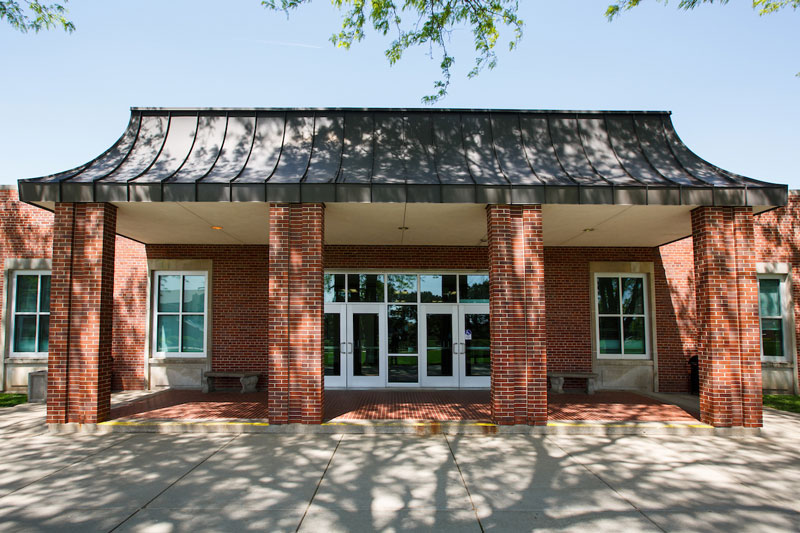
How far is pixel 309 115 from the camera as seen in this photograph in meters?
9.37

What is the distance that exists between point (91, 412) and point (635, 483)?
8412 millimetres

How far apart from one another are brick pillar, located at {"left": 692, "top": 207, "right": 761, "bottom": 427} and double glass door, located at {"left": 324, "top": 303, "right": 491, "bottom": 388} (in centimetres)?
510

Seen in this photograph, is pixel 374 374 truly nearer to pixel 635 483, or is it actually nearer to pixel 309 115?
pixel 309 115

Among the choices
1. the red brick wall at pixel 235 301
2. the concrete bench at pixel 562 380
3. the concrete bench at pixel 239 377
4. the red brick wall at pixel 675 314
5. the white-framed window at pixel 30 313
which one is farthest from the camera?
the white-framed window at pixel 30 313

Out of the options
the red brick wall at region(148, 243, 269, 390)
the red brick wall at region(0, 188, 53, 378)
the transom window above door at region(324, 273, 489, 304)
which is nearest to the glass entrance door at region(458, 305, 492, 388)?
the transom window above door at region(324, 273, 489, 304)

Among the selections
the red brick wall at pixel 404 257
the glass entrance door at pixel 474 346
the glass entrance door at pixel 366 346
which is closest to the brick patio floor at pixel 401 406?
the glass entrance door at pixel 366 346

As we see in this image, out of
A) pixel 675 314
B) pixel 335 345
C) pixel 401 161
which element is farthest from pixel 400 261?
pixel 675 314

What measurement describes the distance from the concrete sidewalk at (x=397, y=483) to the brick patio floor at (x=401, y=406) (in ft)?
3.20

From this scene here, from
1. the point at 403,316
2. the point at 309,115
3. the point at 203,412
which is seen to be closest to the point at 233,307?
the point at 203,412

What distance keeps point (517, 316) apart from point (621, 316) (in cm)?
586

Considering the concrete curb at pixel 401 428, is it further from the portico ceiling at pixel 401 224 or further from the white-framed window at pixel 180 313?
the white-framed window at pixel 180 313

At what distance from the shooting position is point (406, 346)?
12023 mm

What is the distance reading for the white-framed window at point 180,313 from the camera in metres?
12.1

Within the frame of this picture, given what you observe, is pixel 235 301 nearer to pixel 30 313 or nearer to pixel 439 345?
pixel 439 345
